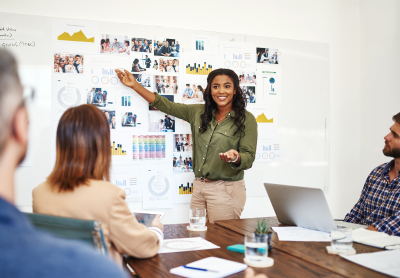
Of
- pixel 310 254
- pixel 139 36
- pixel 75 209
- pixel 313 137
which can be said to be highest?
pixel 139 36

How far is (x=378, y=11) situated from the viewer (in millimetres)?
3549

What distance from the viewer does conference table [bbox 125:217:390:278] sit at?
123cm

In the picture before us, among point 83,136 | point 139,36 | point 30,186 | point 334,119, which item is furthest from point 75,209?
point 334,119

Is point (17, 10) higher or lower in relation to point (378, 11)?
lower

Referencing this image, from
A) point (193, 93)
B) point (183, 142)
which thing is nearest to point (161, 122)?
point (183, 142)

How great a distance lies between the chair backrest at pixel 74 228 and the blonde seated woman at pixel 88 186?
16 centimetres

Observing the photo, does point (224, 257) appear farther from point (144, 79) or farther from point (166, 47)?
point (166, 47)

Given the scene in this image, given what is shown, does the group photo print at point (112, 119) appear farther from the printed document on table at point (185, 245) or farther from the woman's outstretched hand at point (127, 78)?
the printed document on table at point (185, 245)

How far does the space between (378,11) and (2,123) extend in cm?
389

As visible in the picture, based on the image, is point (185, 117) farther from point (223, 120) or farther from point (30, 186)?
point (30, 186)

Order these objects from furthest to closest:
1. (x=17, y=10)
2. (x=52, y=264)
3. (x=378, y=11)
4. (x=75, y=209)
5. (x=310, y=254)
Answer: (x=378, y=11) < (x=17, y=10) < (x=310, y=254) < (x=75, y=209) < (x=52, y=264)

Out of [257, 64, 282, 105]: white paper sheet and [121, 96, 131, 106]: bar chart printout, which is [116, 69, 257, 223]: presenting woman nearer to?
[121, 96, 131, 106]: bar chart printout

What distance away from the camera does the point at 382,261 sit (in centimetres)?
130

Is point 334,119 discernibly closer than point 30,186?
No
